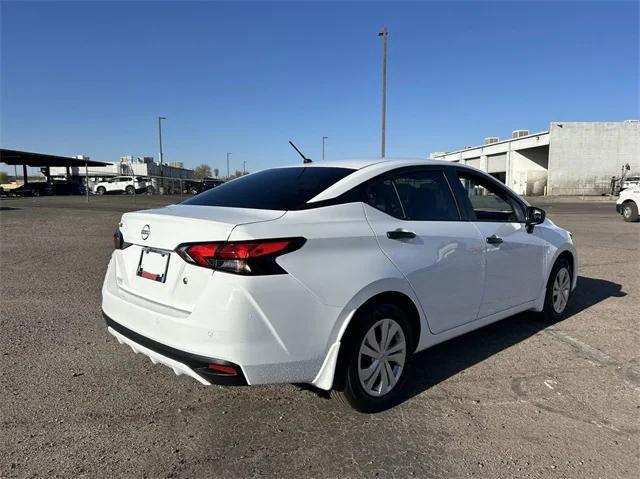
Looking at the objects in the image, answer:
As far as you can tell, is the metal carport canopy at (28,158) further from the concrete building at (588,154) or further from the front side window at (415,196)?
the concrete building at (588,154)

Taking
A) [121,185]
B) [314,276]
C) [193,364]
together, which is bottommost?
[193,364]

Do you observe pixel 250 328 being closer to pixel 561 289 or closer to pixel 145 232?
pixel 145 232

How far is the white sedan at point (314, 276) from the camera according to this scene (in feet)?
8.41

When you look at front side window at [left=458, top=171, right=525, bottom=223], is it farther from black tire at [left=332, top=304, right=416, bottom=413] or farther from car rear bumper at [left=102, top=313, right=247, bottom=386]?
car rear bumper at [left=102, top=313, right=247, bottom=386]

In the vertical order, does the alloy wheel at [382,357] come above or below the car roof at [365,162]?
below

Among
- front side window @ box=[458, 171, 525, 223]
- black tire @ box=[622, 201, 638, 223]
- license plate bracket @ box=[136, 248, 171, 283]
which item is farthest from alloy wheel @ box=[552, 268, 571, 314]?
black tire @ box=[622, 201, 638, 223]

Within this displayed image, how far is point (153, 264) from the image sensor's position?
9.52ft

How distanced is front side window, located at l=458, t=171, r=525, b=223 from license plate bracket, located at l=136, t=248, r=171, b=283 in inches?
101

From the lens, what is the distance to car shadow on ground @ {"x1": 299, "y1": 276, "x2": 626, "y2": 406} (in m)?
3.66

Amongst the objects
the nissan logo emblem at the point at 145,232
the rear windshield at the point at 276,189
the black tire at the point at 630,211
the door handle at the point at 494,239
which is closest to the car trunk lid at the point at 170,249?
the nissan logo emblem at the point at 145,232

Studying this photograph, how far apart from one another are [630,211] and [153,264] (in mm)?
19851

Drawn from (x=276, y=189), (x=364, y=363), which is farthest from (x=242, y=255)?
(x=364, y=363)

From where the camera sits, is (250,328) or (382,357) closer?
(250,328)

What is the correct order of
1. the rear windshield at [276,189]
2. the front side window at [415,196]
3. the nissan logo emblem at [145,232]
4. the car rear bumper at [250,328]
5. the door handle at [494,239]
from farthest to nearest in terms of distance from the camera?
the door handle at [494,239] → the front side window at [415,196] → the rear windshield at [276,189] → the nissan logo emblem at [145,232] → the car rear bumper at [250,328]
